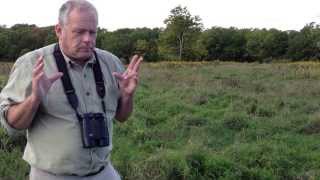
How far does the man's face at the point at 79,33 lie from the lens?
2857 mm

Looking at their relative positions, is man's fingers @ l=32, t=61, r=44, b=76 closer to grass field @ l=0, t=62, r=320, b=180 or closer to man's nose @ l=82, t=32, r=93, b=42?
man's nose @ l=82, t=32, r=93, b=42

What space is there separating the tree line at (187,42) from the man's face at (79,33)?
153ft

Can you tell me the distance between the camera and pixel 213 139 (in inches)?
347

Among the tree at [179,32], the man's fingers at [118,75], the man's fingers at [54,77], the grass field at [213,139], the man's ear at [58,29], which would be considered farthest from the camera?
the tree at [179,32]

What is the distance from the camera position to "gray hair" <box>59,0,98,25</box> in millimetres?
2883

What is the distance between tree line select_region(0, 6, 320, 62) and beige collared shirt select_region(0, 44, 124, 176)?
4656 cm

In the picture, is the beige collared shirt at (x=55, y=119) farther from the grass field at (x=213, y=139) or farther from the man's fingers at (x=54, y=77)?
the grass field at (x=213, y=139)

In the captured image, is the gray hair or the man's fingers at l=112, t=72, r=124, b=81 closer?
the gray hair

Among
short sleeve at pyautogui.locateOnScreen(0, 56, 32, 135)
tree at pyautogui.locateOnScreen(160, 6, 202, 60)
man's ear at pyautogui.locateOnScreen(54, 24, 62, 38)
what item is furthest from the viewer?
tree at pyautogui.locateOnScreen(160, 6, 202, 60)

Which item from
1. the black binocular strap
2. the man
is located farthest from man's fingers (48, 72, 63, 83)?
the black binocular strap

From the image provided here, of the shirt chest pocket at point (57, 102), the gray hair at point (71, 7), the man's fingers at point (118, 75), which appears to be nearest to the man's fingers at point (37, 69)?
the shirt chest pocket at point (57, 102)

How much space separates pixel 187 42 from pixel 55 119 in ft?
162

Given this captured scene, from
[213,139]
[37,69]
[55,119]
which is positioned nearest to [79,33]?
[37,69]

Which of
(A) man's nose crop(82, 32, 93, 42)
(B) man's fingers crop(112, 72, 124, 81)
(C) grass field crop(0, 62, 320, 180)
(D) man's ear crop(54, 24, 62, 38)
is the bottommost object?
(C) grass field crop(0, 62, 320, 180)
